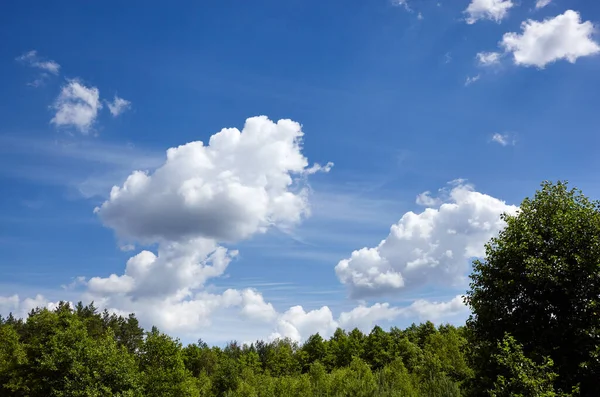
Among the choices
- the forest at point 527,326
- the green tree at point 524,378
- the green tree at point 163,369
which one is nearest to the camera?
the green tree at point 524,378

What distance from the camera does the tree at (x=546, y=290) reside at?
26.7 metres

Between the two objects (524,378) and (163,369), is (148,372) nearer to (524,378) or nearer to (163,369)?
(163,369)

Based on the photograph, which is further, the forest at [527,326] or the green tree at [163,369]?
the green tree at [163,369]

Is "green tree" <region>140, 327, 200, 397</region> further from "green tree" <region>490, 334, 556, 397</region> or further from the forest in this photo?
"green tree" <region>490, 334, 556, 397</region>

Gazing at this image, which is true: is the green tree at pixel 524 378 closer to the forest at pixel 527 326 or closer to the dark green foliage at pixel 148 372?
the forest at pixel 527 326

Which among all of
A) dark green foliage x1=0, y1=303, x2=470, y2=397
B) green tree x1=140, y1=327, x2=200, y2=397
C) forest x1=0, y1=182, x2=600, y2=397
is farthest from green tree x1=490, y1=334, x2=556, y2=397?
green tree x1=140, y1=327, x2=200, y2=397

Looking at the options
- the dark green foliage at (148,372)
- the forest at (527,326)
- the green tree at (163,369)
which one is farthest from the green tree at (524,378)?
the green tree at (163,369)

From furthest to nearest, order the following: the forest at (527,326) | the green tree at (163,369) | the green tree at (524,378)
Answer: the green tree at (163,369), the forest at (527,326), the green tree at (524,378)

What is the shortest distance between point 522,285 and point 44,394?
66679mm

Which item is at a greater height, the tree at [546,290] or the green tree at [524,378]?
the tree at [546,290]

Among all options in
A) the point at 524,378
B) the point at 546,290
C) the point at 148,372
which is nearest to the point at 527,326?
the point at 546,290

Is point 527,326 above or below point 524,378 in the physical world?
above

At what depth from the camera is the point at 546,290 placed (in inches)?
1125

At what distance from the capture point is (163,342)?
188ft
